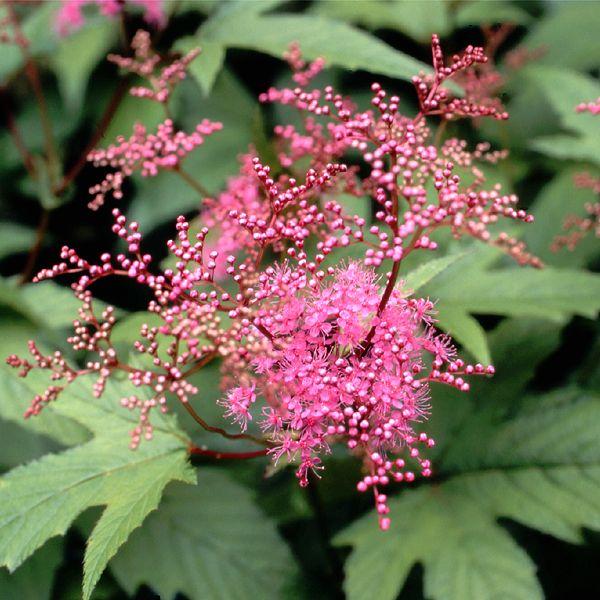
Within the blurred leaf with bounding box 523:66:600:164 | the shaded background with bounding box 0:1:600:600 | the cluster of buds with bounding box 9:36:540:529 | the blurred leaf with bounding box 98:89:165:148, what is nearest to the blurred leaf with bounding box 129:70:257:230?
the shaded background with bounding box 0:1:600:600

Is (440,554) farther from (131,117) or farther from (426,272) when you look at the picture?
(131,117)

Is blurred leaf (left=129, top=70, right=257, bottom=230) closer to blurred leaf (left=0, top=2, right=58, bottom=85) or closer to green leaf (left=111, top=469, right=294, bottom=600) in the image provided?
blurred leaf (left=0, top=2, right=58, bottom=85)

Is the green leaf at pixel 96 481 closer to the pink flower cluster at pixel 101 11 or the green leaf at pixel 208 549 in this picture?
the green leaf at pixel 208 549

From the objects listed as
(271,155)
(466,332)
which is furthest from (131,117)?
(466,332)

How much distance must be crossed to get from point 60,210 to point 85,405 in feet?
5.07

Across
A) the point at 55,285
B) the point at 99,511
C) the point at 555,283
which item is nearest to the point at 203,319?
the point at 99,511

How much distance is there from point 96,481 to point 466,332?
3.16ft

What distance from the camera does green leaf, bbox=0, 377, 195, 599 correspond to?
1.49 meters

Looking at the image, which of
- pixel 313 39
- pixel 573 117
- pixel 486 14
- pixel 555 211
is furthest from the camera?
pixel 486 14

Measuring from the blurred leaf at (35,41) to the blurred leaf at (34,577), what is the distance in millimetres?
2050

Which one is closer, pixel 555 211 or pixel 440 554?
pixel 440 554

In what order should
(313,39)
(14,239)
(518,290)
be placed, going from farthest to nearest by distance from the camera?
(14,239), (313,39), (518,290)

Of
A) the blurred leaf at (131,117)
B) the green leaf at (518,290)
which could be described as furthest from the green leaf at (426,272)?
the blurred leaf at (131,117)

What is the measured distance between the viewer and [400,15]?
3.01 meters
